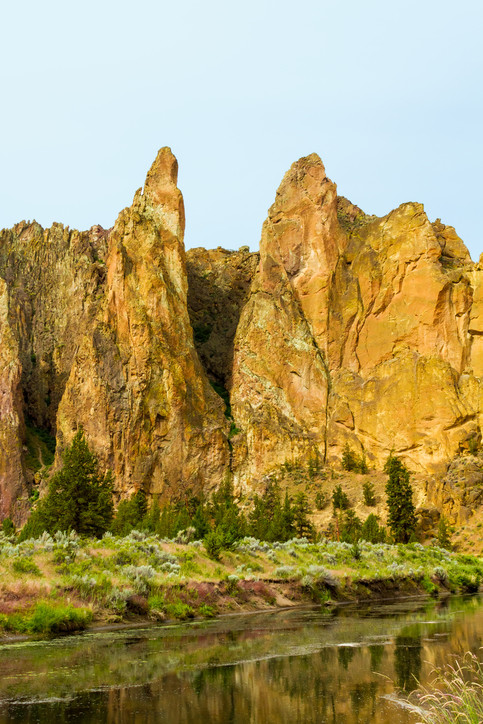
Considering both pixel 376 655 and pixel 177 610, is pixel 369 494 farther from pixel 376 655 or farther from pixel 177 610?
pixel 376 655

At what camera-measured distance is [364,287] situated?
354 ft

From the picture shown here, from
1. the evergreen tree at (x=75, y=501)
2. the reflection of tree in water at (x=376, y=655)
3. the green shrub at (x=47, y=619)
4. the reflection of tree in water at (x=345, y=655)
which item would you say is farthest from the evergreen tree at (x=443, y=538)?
the reflection of tree in water at (x=345, y=655)

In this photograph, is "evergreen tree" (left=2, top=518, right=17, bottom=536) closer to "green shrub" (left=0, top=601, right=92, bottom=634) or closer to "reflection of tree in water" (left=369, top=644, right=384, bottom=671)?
"green shrub" (left=0, top=601, right=92, bottom=634)

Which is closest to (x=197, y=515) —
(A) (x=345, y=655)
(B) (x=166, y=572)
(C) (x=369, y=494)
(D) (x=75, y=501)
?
(D) (x=75, y=501)

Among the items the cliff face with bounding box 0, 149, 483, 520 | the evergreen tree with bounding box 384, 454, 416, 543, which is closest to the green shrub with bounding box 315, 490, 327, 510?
the cliff face with bounding box 0, 149, 483, 520

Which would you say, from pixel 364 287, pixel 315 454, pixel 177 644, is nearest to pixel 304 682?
pixel 177 644

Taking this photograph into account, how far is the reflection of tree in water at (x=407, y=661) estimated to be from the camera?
13.4 metres

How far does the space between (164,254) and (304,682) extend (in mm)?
98765

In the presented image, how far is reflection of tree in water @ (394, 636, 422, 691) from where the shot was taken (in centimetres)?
1338

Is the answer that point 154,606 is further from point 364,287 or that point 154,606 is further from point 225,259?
point 225,259

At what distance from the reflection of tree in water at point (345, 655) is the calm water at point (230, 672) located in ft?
0.08

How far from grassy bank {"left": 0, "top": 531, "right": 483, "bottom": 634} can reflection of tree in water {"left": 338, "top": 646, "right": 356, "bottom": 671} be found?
850cm

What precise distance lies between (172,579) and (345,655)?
11.4 meters

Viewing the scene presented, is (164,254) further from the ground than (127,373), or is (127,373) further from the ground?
(164,254)
